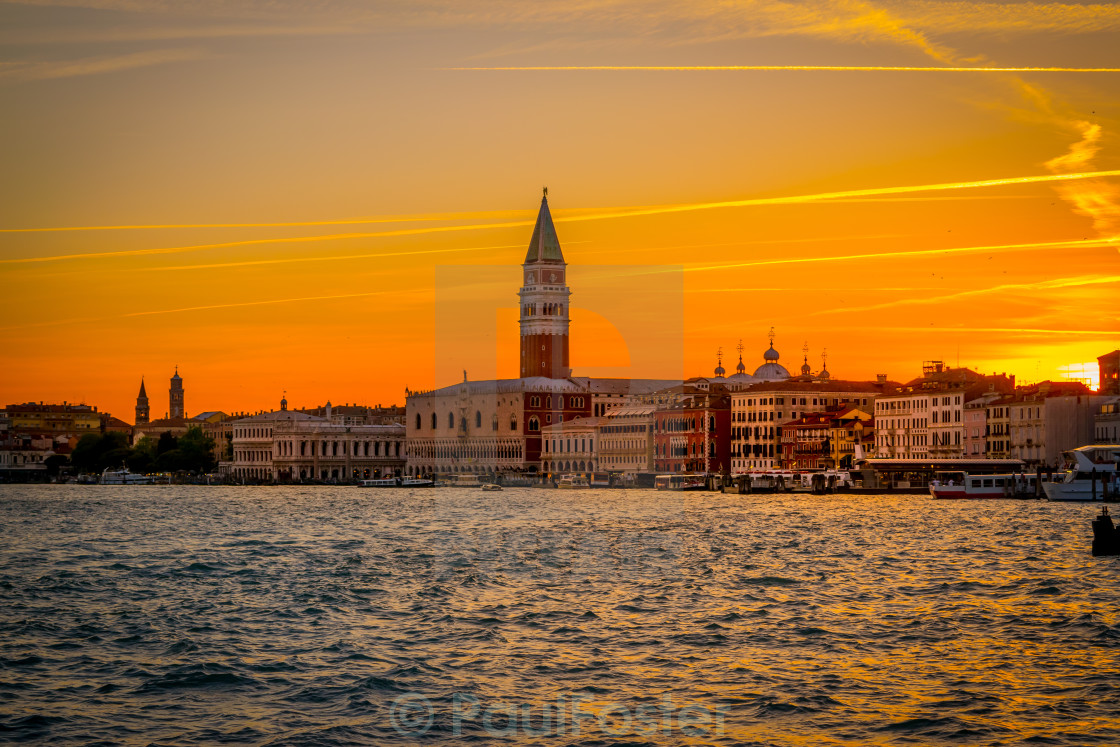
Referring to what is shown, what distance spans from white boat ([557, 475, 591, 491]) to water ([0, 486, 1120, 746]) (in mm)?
81684

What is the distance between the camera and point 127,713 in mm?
17219

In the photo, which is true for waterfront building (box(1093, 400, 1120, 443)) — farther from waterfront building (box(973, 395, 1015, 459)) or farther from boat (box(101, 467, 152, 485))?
boat (box(101, 467, 152, 485))

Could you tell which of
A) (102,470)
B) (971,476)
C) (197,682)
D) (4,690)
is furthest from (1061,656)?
(102,470)

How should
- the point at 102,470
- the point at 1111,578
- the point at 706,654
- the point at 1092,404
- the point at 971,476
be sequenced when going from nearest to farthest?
the point at 706,654 < the point at 1111,578 < the point at 971,476 < the point at 1092,404 < the point at 102,470

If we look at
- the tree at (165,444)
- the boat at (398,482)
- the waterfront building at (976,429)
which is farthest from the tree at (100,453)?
the waterfront building at (976,429)

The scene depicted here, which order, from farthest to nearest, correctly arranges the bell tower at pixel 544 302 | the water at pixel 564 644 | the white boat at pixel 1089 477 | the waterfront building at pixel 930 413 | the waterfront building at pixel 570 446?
the bell tower at pixel 544 302 → the waterfront building at pixel 570 446 → the waterfront building at pixel 930 413 → the white boat at pixel 1089 477 → the water at pixel 564 644

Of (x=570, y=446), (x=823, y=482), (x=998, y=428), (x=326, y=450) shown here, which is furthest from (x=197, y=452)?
(x=998, y=428)

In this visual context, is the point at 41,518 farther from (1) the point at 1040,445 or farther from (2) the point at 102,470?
(2) the point at 102,470

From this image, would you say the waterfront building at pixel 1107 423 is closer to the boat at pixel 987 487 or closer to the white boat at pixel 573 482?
the boat at pixel 987 487

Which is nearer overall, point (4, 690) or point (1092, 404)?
point (4, 690)

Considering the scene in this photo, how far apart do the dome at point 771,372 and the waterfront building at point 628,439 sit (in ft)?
50.4

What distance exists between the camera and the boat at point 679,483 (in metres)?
111

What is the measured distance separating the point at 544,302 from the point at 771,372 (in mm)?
22680

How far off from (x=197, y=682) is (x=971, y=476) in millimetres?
74301
